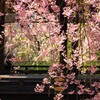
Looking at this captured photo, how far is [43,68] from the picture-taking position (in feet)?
37.1

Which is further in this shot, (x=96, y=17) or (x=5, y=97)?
(x=5, y=97)

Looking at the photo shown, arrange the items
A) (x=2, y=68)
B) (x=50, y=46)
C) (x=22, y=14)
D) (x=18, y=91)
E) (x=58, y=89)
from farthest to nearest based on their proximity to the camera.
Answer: (x=2, y=68) → (x=18, y=91) → (x=58, y=89) → (x=50, y=46) → (x=22, y=14)

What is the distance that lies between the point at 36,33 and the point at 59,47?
0.43 m

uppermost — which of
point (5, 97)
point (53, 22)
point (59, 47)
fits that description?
point (53, 22)

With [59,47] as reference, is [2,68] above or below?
below

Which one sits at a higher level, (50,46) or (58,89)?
(50,46)

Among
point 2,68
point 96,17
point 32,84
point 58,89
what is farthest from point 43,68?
point 96,17

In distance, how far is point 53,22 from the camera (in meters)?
Answer: 4.38

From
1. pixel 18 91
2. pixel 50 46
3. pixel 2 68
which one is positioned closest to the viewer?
pixel 50 46

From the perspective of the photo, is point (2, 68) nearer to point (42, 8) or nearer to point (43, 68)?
point (43, 68)

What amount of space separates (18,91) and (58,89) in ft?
5.77

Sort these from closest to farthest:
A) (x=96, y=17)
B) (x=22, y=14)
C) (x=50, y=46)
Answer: (x=22, y=14) < (x=50, y=46) < (x=96, y=17)

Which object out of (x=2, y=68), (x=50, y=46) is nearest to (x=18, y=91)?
(x=2, y=68)

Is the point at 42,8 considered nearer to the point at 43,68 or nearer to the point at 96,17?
the point at 96,17
